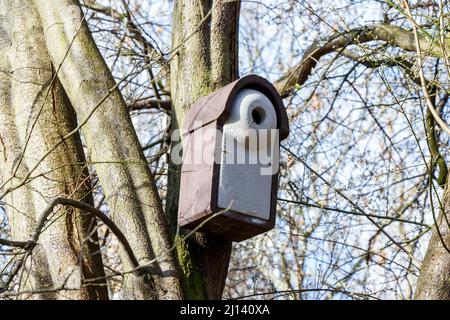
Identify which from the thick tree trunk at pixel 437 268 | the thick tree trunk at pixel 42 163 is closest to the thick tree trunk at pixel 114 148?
the thick tree trunk at pixel 42 163

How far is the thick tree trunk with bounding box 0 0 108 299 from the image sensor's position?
12.0ft

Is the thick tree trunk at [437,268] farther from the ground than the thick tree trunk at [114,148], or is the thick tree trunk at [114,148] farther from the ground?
the thick tree trunk at [114,148]

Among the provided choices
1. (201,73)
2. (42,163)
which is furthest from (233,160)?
(42,163)

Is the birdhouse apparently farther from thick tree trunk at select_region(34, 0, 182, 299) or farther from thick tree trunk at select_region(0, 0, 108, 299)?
thick tree trunk at select_region(0, 0, 108, 299)

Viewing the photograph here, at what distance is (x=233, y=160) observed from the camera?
3.65m

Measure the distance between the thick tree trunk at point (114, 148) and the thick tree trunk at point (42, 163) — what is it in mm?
115

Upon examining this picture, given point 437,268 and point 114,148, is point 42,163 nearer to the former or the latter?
point 114,148

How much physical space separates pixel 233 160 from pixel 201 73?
439 millimetres

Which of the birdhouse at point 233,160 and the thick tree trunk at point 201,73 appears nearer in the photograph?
the birdhouse at point 233,160

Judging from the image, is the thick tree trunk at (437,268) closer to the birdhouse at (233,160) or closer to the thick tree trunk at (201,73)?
the birdhouse at (233,160)

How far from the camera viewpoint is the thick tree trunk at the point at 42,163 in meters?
3.66

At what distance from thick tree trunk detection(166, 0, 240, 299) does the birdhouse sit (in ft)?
0.28
